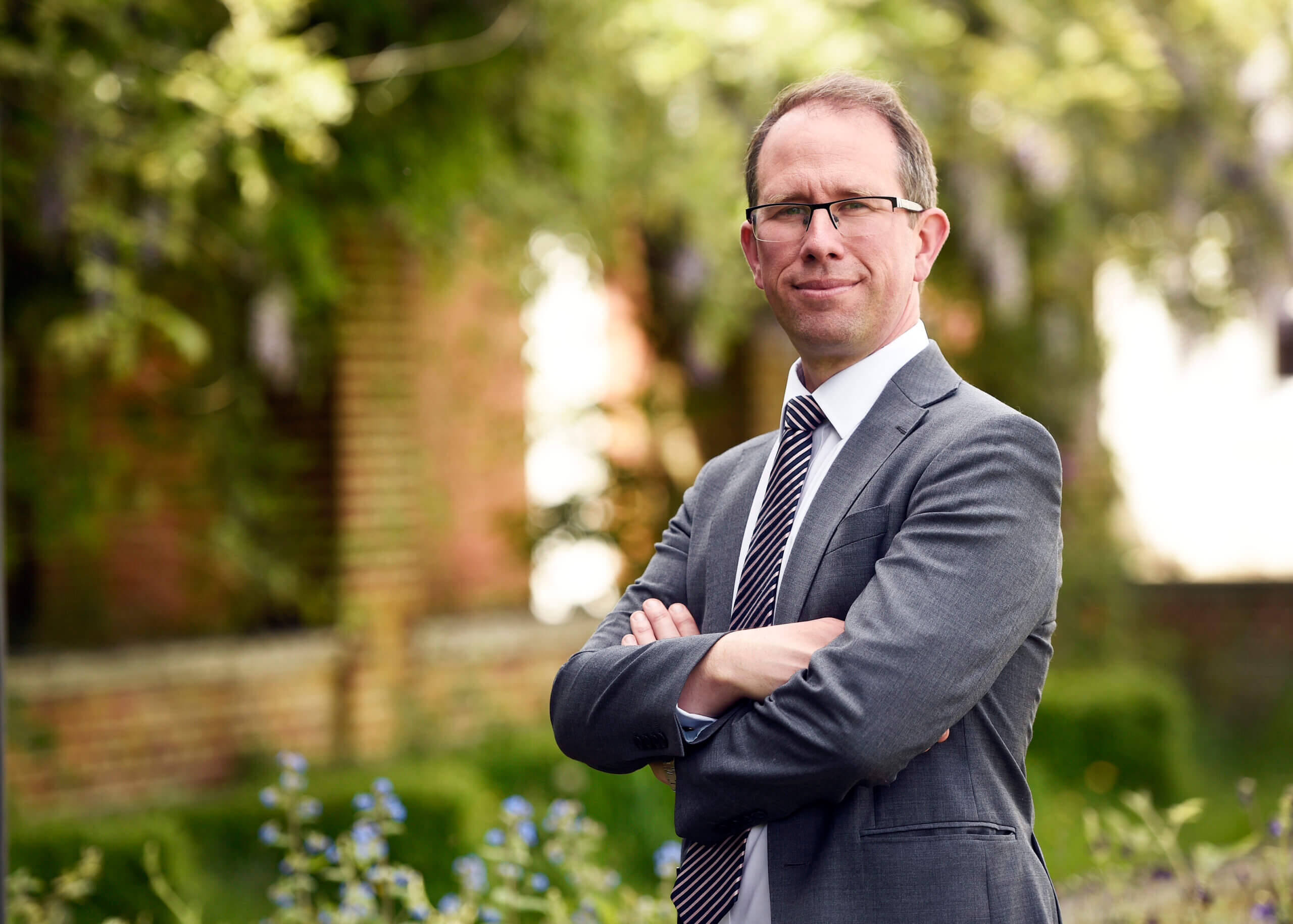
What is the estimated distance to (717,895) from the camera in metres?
1.95

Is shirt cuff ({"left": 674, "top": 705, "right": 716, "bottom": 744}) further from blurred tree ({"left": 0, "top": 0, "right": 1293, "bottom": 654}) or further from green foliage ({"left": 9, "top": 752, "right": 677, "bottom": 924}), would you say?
blurred tree ({"left": 0, "top": 0, "right": 1293, "bottom": 654})

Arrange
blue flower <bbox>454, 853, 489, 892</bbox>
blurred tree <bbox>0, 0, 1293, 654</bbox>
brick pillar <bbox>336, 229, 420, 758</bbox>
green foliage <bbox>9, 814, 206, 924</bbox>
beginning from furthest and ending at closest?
brick pillar <bbox>336, 229, 420, 758</bbox> < green foliage <bbox>9, 814, 206, 924</bbox> < blurred tree <bbox>0, 0, 1293, 654</bbox> < blue flower <bbox>454, 853, 489, 892</bbox>

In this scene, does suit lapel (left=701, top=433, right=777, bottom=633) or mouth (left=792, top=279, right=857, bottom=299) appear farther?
suit lapel (left=701, top=433, right=777, bottom=633)

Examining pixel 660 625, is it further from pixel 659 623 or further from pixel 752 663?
pixel 752 663

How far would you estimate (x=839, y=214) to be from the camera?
1.94 meters

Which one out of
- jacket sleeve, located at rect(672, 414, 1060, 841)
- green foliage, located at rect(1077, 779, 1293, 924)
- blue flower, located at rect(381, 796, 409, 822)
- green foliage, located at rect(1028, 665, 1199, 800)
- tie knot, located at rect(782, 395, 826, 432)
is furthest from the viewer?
green foliage, located at rect(1028, 665, 1199, 800)

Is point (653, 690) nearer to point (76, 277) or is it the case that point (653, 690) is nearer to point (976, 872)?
point (976, 872)

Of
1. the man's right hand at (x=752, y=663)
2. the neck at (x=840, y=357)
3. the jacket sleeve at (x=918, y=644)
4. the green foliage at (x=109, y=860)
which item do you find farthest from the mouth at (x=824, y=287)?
the green foliage at (x=109, y=860)

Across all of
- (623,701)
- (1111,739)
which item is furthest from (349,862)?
(1111,739)

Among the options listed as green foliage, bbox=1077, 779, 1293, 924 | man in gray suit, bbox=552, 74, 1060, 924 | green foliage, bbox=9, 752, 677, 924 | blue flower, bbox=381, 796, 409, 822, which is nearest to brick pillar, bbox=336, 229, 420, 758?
green foliage, bbox=9, 752, 677, 924

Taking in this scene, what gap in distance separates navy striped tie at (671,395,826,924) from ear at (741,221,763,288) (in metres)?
0.19

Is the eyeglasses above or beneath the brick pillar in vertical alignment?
above

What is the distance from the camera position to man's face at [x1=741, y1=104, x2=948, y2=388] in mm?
1933

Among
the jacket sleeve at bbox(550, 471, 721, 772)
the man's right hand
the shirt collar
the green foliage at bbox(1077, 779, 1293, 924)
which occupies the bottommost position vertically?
the green foliage at bbox(1077, 779, 1293, 924)
